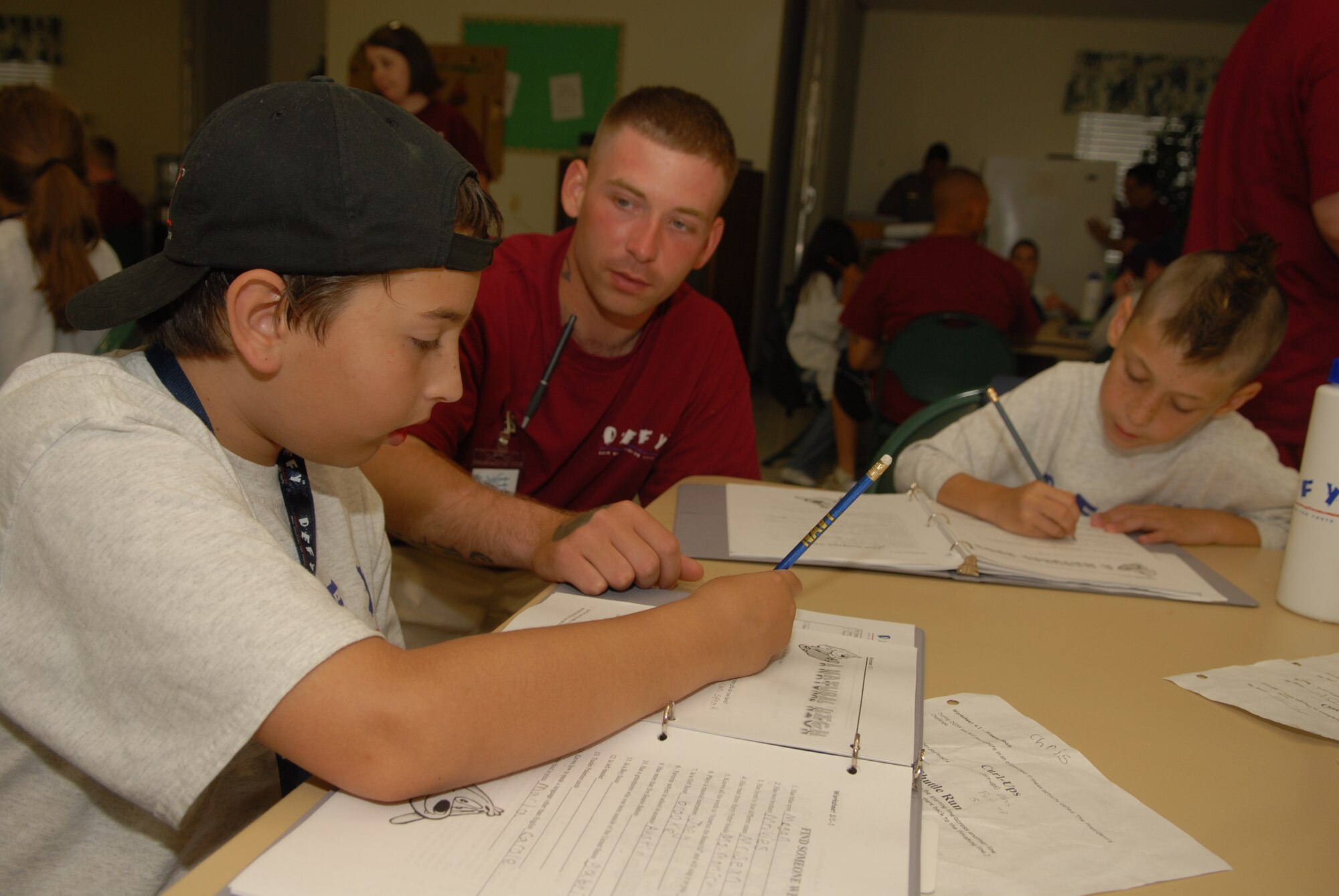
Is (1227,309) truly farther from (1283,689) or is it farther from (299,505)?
(299,505)

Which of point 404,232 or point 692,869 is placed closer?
point 692,869

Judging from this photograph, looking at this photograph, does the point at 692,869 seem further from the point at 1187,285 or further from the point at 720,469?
the point at 1187,285

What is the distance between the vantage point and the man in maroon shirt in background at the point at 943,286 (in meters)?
3.49

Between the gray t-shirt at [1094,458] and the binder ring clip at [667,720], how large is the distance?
0.84m

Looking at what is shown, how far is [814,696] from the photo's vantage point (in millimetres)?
753

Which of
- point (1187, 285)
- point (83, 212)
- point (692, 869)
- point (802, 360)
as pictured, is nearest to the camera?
point (692, 869)

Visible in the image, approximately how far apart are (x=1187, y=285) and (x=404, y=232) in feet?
3.92

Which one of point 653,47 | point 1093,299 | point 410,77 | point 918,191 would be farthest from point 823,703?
point 918,191

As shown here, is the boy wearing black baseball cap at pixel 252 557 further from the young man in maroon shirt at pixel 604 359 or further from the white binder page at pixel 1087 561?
the young man in maroon shirt at pixel 604 359

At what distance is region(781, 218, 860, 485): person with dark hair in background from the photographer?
455 centimetres

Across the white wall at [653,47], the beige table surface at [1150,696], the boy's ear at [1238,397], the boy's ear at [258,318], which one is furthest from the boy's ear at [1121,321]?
the white wall at [653,47]

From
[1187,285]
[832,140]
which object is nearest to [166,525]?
[1187,285]

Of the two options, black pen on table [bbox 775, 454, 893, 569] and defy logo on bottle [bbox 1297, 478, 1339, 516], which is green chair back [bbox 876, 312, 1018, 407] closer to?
defy logo on bottle [bbox 1297, 478, 1339, 516]

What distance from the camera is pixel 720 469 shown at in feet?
5.30
